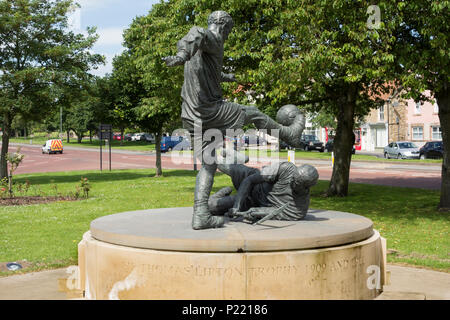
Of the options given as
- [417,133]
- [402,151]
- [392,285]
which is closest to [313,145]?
[417,133]

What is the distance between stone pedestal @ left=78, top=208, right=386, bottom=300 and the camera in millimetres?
4727

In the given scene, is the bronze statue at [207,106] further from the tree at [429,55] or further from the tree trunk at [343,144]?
the tree trunk at [343,144]

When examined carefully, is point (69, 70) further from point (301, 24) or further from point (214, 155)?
point (214, 155)

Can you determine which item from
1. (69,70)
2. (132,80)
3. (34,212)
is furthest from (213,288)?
(132,80)

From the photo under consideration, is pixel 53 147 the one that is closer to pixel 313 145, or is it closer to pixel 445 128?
pixel 313 145

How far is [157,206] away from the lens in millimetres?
14109

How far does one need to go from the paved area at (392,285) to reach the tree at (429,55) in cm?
537

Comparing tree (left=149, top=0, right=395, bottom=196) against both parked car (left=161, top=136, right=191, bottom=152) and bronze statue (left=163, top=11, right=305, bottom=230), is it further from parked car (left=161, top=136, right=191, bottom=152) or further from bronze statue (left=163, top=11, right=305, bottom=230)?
parked car (left=161, top=136, right=191, bottom=152)

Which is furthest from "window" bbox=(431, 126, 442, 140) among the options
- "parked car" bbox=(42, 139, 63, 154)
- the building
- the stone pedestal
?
the stone pedestal

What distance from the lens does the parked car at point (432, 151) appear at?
36062 millimetres

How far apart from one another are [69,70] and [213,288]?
726 inches

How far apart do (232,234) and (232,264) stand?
21.4 inches

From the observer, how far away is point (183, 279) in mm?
4766

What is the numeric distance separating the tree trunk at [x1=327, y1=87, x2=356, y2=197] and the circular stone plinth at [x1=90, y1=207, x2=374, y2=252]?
9.69 meters
